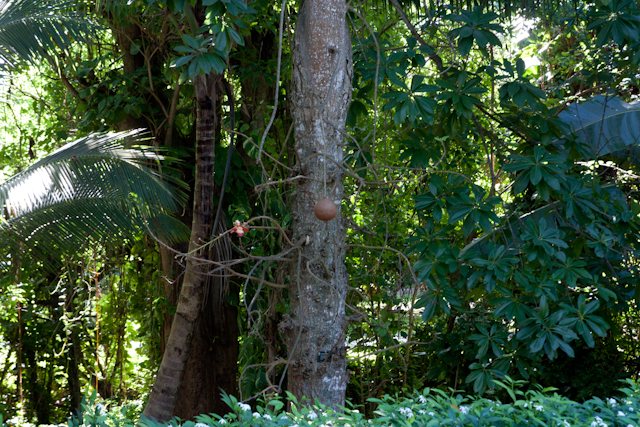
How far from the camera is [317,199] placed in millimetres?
2311

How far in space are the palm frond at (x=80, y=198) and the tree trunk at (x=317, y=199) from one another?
137cm

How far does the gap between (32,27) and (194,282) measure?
77.0 inches

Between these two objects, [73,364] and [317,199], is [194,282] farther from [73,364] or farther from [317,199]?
[73,364]

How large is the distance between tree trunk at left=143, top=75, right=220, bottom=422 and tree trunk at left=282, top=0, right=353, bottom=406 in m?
1.27

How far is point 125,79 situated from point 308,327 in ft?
9.67

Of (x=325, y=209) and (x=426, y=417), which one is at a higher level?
(x=325, y=209)

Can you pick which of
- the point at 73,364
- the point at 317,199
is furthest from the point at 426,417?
the point at 73,364

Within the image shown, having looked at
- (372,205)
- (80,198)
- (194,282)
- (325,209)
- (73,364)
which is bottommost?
(73,364)

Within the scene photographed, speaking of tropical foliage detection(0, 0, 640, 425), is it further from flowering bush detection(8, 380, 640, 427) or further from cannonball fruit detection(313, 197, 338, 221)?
cannonball fruit detection(313, 197, 338, 221)

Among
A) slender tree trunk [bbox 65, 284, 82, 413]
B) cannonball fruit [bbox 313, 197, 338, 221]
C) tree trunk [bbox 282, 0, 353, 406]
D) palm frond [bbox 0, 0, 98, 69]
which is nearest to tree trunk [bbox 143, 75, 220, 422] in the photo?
palm frond [bbox 0, 0, 98, 69]

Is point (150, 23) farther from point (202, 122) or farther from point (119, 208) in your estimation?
point (119, 208)

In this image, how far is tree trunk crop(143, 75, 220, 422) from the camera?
11.4 ft

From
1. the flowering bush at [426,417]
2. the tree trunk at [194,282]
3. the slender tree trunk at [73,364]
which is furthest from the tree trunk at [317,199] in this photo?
the slender tree trunk at [73,364]

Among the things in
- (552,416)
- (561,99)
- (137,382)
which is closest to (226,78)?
(561,99)
